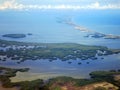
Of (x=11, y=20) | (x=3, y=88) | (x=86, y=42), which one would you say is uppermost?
(x=11, y=20)

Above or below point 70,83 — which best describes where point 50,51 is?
above

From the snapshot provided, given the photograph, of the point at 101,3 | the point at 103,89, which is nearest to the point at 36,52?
the point at 103,89

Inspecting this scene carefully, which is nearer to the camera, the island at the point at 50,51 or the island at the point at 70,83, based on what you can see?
the island at the point at 70,83

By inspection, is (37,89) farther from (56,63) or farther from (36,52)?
(36,52)

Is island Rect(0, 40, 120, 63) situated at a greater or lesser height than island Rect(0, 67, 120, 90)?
greater

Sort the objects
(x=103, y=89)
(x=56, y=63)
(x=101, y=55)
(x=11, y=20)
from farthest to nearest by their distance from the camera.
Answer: (x=11, y=20) < (x=101, y=55) < (x=56, y=63) < (x=103, y=89)

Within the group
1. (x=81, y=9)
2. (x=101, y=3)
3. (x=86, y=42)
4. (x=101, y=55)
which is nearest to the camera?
(x=101, y=55)

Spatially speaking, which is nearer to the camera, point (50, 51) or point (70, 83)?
point (70, 83)

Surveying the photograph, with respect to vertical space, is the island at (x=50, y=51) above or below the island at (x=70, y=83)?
above
